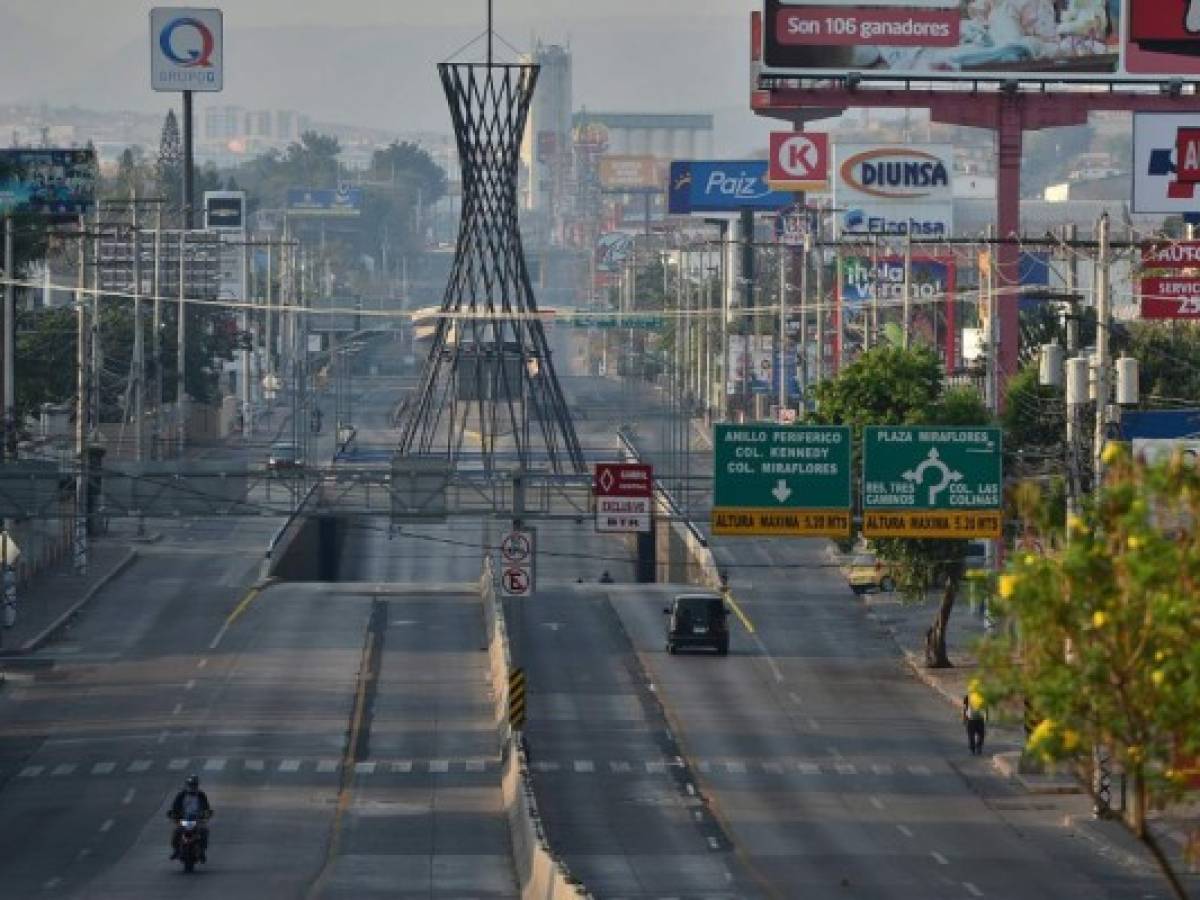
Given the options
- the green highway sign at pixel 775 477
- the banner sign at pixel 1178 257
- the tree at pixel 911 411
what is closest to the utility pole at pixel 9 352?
the tree at pixel 911 411

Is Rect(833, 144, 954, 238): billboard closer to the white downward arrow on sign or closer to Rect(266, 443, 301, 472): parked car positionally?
Rect(266, 443, 301, 472): parked car

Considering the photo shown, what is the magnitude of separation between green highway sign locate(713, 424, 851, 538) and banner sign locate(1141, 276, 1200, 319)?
13.8m

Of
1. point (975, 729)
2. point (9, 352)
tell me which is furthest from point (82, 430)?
point (975, 729)

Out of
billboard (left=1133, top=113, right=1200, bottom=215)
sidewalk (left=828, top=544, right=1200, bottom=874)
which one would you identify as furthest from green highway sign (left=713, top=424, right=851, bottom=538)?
billboard (left=1133, top=113, right=1200, bottom=215)

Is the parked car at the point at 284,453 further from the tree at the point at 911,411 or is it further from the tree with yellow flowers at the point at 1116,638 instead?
the tree with yellow flowers at the point at 1116,638

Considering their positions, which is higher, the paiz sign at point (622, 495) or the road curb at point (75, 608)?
the paiz sign at point (622, 495)

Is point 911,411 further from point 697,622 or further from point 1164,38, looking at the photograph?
point 1164,38

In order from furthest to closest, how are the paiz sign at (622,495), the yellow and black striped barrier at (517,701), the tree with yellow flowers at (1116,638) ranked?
the paiz sign at (622,495), the yellow and black striped barrier at (517,701), the tree with yellow flowers at (1116,638)

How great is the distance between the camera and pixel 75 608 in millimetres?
103375

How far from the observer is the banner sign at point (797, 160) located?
17875cm

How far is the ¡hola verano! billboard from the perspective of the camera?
9731 cm

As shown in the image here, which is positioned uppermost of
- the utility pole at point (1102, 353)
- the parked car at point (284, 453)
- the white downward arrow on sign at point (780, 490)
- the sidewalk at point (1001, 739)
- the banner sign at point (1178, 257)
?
the banner sign at point (1178, 257)

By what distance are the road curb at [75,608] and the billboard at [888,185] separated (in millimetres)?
37605

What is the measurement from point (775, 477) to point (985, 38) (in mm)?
32111
